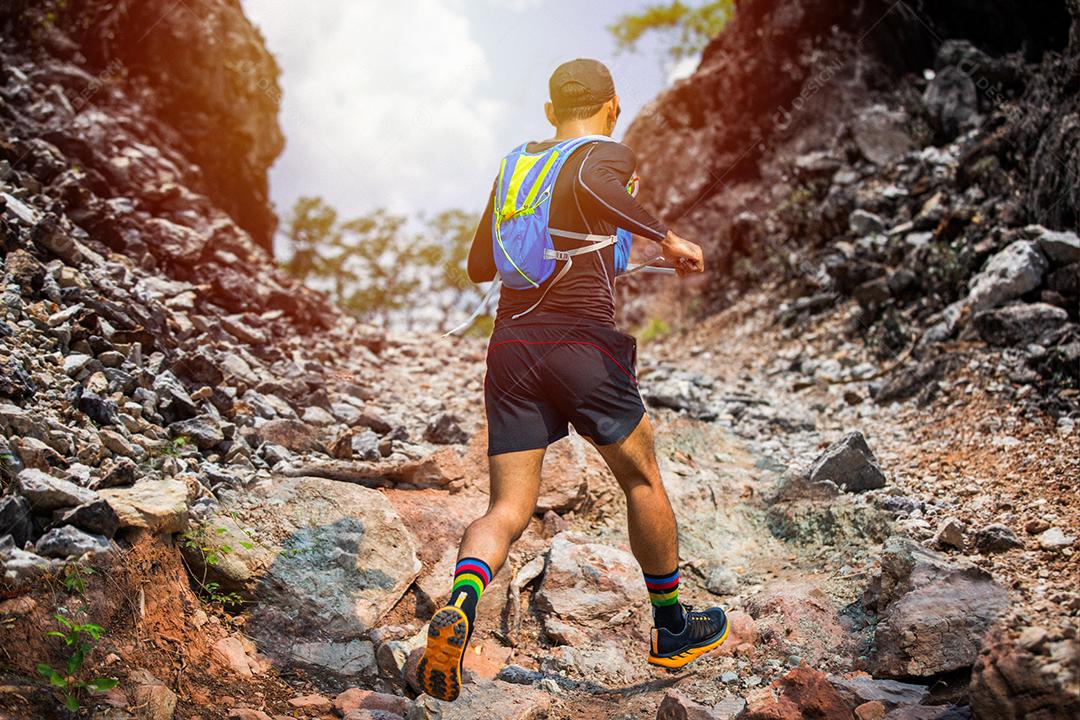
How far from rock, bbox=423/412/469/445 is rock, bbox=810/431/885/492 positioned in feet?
7.02

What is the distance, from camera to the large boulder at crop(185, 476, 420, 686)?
2.87 meters

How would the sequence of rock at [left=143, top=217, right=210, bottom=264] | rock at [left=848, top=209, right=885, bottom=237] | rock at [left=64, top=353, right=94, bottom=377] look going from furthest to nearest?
rock at [left=848, top=209, right=885, bottom=237], rock at [left=143, top=217, right=210, bottom=264], rock at [left=64, top=353, right=94, bottom=377]

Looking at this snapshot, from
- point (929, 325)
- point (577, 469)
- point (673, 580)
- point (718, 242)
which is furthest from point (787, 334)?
point (673, 580)

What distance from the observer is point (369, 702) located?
250 centimetres

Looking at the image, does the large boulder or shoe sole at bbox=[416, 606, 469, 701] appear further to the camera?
the large boulder

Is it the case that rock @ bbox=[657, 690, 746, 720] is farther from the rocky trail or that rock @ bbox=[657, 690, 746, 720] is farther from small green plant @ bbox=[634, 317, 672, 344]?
small green plant @ bbox=[634, 317, 672, 344]

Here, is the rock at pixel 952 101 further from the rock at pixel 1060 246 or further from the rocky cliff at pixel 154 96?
the rocky cliff at pixel 154 96

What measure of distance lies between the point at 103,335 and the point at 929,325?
6.09m

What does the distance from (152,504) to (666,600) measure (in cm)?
186

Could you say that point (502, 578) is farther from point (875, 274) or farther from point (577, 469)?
point (875, 274)

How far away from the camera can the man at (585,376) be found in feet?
7.99

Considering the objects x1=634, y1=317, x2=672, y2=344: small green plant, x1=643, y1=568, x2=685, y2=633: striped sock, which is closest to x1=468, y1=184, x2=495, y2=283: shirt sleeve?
x1=643, y1=568, x2=685, y2=633: striped sock

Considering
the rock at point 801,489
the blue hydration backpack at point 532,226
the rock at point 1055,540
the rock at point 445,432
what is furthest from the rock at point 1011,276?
the blue hydration backpack at point 532,226

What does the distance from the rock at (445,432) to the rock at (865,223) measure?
230 inches
